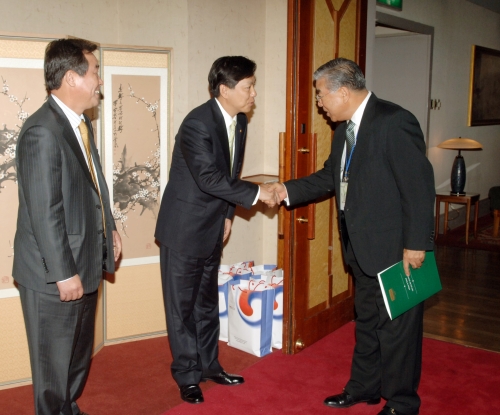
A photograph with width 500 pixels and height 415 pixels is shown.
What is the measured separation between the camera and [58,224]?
7.52 ft

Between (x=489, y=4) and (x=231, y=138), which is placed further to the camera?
(x=489, y=4)

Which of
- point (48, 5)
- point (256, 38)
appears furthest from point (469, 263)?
point (48, 5)

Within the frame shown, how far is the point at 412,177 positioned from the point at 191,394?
155cm

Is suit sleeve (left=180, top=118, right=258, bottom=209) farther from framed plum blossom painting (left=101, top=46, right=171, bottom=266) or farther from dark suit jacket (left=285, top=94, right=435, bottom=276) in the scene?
framed plum blossom painting (left=101, top=46, right=171, bottom=266)

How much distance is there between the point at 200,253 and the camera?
3031mm

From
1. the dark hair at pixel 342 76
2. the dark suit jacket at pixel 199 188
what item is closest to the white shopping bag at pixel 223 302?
the dark suit jacket at pixel 199 188

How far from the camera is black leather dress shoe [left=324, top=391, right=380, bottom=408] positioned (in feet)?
9.82

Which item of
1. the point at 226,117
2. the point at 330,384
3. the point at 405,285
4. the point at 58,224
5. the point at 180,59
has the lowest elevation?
the point at 330,384

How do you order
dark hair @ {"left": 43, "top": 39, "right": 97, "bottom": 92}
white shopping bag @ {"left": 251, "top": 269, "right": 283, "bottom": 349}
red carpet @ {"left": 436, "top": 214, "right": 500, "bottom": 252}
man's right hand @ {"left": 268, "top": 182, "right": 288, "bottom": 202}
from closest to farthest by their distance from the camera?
dark hair @ {"left": 43, "top": 39, "right": 97, "bottom": 92} < man's right hand @ {"left": 268, "top": 182, "right": 288, "bottom": 202} < white shopping bag @ {"left": 251, "top": 269, "right": 283, "bottom": 349} < red carpet @ {"left": 436, "top": 214, "right": 500, "bottom": 252}

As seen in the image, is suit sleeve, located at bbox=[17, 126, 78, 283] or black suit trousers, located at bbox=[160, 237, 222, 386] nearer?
suit sleeve, located at bbox=[17, 126, 78, 283]

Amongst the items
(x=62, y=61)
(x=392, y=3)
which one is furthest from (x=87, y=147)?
(x=392, y=3)

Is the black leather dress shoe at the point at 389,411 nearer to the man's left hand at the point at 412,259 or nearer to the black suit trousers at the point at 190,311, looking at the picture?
the man's left hand at the point at 412,259

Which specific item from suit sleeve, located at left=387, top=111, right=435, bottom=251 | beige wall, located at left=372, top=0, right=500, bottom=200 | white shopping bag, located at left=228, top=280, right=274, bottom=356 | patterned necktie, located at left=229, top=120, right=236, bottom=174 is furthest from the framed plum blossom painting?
beige wall, located at left=372, top=0, right=500, bottom=200

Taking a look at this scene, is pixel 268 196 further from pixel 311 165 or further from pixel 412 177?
pixel 412 177
